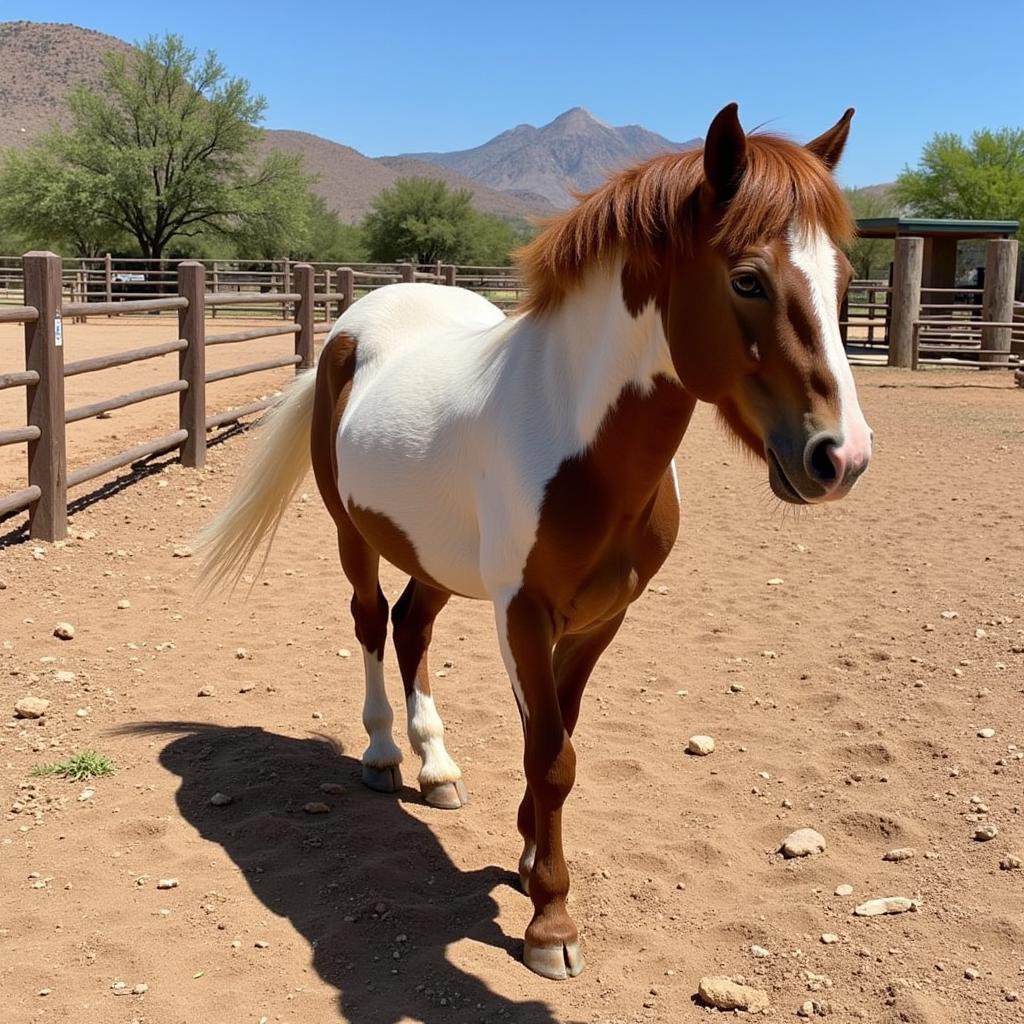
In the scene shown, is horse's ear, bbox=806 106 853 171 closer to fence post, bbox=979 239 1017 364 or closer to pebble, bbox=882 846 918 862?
pebble, bbox=882 846 918 862

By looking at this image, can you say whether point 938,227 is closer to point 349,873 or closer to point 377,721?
point 377,721

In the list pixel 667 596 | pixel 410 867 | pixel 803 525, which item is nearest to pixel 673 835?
pixel 410 867

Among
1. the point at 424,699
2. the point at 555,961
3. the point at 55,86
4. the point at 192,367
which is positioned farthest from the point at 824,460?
the point at 55,86

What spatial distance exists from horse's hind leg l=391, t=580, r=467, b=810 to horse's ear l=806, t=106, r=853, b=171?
1.72 meters

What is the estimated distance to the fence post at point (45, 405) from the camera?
6.09 metres

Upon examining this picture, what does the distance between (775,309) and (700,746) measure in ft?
7.04

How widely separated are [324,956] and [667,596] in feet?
10.8

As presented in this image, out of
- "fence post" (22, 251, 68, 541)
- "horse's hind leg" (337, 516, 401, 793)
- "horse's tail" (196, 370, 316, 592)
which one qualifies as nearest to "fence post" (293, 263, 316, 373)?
"fence post" (22, 251, 68, 541)

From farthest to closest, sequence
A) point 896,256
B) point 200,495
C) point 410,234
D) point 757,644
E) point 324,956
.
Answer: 1. point 410,234
2. point 896,256
3. point 200,495
4. point 757,644
5. point 324,956

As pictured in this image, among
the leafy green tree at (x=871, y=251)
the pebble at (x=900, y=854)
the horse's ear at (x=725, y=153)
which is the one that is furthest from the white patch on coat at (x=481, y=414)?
the leafy green tree at (x=871, y=251)

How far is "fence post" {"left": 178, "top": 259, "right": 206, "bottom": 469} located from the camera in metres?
8.41

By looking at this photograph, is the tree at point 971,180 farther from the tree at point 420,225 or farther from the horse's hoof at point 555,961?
the horse's hoof at point 555,961

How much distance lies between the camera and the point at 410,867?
312 centimetres

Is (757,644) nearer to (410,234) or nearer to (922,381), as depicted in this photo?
(922,381)
